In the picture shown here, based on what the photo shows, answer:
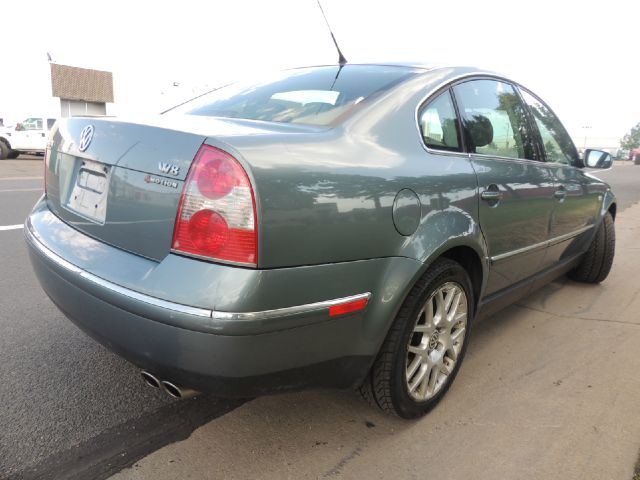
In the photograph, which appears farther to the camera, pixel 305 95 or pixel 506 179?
pixel 506 179

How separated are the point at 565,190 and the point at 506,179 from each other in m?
0.95

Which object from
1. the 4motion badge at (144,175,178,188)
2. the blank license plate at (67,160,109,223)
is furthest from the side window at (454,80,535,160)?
the blank license plate at (67,160,109,223)

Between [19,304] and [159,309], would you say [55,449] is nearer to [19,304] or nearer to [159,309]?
[159,309]

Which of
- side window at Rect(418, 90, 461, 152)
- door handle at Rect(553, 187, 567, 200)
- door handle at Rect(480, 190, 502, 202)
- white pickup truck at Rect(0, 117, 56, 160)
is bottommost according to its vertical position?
white pickup truck at Rect(0, 117, 56, 160)

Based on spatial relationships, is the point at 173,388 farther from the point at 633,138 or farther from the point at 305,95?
the point at 633,138

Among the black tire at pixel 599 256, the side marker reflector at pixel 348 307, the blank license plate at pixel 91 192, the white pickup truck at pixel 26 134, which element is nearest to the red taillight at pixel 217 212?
the side marker reflector at pixel 348 307

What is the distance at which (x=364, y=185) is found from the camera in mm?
1825

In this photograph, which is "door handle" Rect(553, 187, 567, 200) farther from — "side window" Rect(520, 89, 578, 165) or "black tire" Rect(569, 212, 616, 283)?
"black tire" Rect(569, 212, 616, 283)

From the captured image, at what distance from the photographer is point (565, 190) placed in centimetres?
334

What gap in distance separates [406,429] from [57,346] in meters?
1.98

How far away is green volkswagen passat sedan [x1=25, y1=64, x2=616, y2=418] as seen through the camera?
1.59 m

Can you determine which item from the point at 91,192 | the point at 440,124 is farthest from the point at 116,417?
the point at 440,124

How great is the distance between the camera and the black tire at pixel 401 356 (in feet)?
6.68

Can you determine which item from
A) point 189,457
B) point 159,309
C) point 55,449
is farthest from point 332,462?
point 55,449
